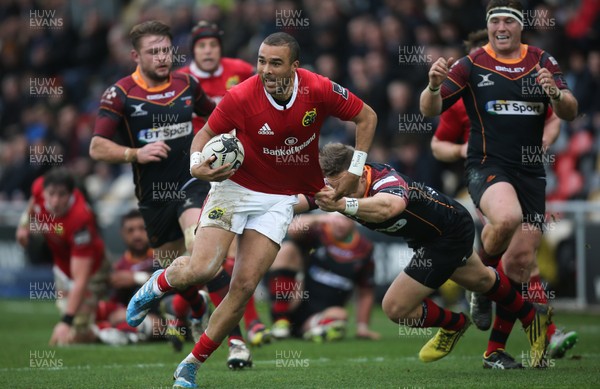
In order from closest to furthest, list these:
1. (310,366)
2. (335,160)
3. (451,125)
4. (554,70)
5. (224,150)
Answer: (224,150), (335,160), (554,70), (310,366), (451,125)

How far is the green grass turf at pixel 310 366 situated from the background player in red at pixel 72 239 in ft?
1.83

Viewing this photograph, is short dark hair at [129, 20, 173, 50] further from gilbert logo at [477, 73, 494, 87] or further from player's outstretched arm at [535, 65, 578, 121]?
player's outstretched arm at [535, 65, 578, 121]

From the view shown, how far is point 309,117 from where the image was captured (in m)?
8.20

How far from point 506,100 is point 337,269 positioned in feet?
14.8

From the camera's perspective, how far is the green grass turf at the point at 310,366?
825cm

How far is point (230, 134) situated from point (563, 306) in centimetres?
828

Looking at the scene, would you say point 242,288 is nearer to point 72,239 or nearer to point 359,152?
point 359,152

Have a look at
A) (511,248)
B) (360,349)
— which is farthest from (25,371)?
(511,248)

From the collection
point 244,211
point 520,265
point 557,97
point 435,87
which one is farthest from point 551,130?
point 244,211

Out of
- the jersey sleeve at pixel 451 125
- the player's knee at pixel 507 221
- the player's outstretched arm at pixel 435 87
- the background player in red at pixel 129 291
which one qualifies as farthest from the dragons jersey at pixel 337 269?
the player's knee at pixel 507 221

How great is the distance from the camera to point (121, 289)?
13.4 m

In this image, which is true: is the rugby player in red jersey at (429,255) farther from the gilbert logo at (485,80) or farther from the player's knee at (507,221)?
the gilbert logo at (485,80)

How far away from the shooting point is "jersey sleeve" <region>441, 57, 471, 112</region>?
9430 mm

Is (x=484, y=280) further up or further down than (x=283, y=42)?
further down
